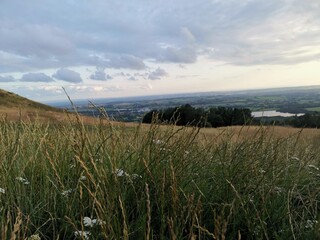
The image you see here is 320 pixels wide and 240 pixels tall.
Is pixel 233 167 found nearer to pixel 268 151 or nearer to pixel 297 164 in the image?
pixel 268 151

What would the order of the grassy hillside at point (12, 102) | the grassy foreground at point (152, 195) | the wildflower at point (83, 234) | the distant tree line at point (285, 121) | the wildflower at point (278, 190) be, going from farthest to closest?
1. the grassy hillside at point (12, 102)
2. the distant tree line at point (285, 121)
3. the wildflower at point (278, 190)
4. the grassy foreground at point (152, 195)
5. the wildflower at point (83, 234)

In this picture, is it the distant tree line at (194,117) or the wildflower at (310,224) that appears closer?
the wildflower at (310,224)

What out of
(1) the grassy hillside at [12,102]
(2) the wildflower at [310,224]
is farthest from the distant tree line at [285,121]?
(1) the grassy hillside at [12,102]

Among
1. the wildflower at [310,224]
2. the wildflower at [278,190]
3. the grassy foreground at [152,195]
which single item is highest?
the grassy foreground at [152,195]

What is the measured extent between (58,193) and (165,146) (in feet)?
4.02

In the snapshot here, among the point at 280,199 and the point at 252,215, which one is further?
the point at 280,199

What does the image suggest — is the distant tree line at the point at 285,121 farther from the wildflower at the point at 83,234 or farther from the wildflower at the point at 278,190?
the wildflower at the point at 83,234

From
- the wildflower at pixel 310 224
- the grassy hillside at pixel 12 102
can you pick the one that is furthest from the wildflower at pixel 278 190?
the grassy hillside at pixel 12 102

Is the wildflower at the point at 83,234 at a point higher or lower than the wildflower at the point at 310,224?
higher

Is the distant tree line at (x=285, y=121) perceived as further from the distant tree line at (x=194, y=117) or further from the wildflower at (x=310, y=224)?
the wildflower at (x=310, y=224)

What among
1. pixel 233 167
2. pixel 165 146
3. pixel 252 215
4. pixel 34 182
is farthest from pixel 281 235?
pixel 34 182

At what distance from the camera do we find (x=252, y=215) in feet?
9.96

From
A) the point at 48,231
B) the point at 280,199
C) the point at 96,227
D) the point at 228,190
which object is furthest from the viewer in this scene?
the point at 280,199

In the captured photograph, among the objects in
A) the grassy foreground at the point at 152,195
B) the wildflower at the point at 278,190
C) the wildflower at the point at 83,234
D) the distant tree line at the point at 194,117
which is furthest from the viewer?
the distant tree line at the point at 194,117
